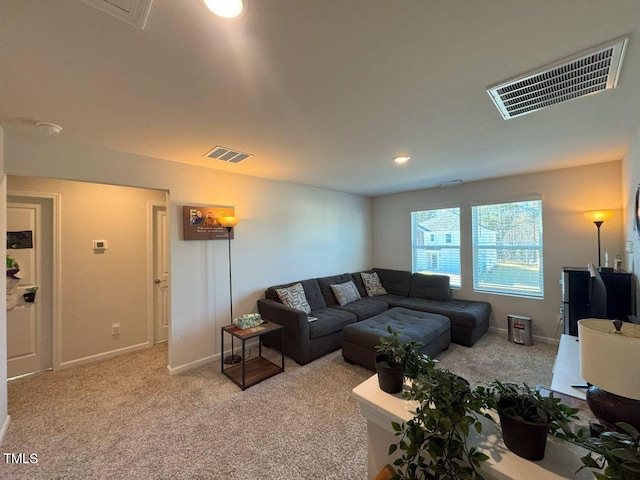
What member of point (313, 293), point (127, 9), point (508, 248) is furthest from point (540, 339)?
point (127, 9)

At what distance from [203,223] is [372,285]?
3.24 meters

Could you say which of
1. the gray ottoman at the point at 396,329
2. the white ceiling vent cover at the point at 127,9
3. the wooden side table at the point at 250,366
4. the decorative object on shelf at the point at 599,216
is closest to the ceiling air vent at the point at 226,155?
the white ceiling vent cover at the point at 127,9

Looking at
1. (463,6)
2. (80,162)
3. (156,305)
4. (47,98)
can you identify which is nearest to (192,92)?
(47,98)


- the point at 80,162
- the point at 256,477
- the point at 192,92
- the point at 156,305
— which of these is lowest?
the point at 256,477

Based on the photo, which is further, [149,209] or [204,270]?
[149,209]

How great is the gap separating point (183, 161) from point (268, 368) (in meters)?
2.57

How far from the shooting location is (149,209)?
3709 millimetres

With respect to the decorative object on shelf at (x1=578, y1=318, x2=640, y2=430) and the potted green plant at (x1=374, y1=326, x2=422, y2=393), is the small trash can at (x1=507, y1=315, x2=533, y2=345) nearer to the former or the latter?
the decorative object on shelf at (x1=578, y1=318, x2=640, y2=430)

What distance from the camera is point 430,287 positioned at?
4.56 metres

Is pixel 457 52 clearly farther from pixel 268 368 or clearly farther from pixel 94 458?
pixel 94 458

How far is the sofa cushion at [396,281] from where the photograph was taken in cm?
489

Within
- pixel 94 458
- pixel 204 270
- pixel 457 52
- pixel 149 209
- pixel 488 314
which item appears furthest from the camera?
pixel 488 314

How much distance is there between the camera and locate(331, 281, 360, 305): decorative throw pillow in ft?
14.1

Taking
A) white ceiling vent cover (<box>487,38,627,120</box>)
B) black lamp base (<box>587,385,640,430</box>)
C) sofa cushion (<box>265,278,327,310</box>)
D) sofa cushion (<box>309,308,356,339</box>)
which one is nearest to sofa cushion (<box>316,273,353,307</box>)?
sofa cushion (<box>265,278,327,310</box>)
